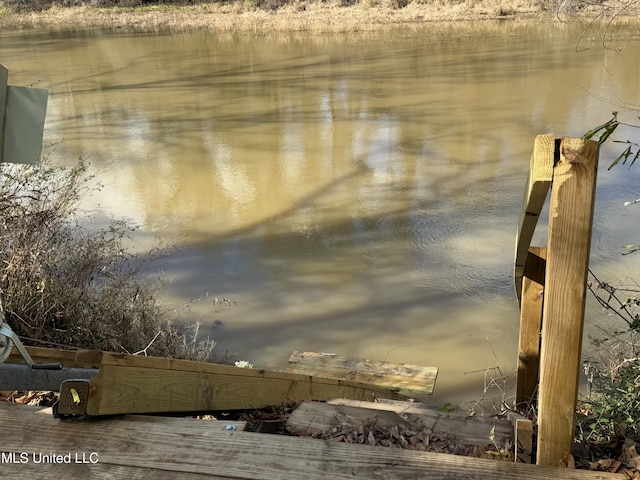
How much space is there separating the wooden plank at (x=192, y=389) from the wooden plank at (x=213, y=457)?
3.4 inches

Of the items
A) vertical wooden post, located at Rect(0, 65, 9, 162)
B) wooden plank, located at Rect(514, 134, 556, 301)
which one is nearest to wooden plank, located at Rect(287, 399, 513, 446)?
wooden plank, located at Rect(514, 134, 556, 301)

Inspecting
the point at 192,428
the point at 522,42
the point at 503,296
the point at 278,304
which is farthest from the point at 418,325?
the point at 522,42

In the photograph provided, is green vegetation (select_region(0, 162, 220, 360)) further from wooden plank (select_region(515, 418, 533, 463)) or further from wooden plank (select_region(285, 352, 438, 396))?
wooden plank (select_region(515, 418, 533, 463))

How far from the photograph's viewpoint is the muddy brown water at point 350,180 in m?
6.04

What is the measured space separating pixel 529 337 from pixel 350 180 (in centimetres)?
694

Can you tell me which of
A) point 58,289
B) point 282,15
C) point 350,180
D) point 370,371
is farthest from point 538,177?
point 282,15

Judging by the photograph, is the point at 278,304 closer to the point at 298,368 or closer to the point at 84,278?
the point at 298,368

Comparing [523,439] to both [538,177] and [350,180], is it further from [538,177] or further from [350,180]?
[350,180]

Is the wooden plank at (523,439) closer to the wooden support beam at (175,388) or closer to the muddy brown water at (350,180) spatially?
the wooden support beam at (175,388)

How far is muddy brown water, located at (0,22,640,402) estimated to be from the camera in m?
6.04

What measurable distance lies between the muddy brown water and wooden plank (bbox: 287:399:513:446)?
2.96 metres

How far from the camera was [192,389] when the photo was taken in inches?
82.7

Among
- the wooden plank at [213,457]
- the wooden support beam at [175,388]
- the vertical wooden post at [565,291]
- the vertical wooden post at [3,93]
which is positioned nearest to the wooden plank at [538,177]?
the vertical wooden post at [565,291]

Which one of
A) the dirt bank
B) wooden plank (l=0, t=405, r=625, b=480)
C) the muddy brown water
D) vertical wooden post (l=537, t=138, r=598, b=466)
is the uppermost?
the dirt bank
